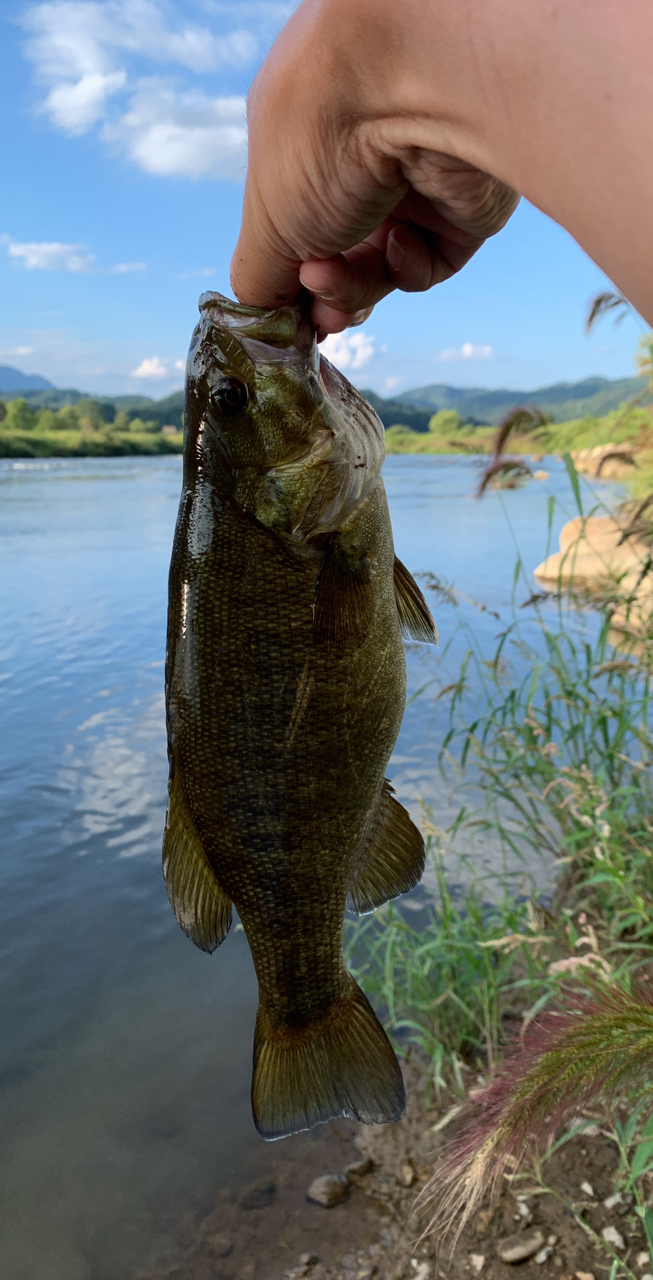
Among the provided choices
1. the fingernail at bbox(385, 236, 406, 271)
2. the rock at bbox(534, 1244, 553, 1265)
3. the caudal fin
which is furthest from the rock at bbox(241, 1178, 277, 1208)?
the fingernail at bbox(385, 236, 406, 271)

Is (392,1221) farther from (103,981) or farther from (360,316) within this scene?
(360,316)

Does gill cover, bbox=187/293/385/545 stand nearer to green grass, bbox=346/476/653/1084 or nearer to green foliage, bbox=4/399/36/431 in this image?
green grass, bbox=346/476/653/1084

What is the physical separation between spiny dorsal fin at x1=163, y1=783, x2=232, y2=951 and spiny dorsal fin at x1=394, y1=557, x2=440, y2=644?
58cm

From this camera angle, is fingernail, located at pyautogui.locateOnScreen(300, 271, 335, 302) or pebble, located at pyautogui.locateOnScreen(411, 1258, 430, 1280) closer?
fingernail, located at pyautogui.locateOnScreen(300, 271, 335, 302)

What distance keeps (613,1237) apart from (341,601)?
285 cm

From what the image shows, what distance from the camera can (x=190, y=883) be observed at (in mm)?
1558

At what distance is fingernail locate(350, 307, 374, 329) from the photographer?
5.12 ft

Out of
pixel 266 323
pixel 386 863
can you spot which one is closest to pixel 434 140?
pixel 266 323

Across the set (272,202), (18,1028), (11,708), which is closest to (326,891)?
(272,202)

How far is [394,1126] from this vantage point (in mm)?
3896

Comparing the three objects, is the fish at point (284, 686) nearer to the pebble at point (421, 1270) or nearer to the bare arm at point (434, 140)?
the bare arm at point (434, 140)

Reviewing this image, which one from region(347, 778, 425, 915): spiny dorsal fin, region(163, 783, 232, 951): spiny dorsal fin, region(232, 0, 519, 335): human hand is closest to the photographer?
region(232, 0, 519, 335): human hand

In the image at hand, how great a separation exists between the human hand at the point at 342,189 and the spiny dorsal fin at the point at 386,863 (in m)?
1.01

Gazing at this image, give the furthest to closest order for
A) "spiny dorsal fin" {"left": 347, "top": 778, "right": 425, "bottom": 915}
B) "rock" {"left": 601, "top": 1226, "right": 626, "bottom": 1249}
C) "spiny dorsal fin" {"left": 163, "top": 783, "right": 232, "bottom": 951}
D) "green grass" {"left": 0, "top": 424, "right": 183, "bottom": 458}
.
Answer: "green grass" {"left": 0, "top": 424, "right": 183, "bottom": 458} → "rock" {"left": 601, "top": 1226, "right": 626, "bottom": 1249} → "spiny dorsal fin" {"left": 347, "top": 778, "right": 425, "bottom": 915} → "spiny dorsal fin" {"left": 163, "top": 783, "right": 232, "bottom": 951}
